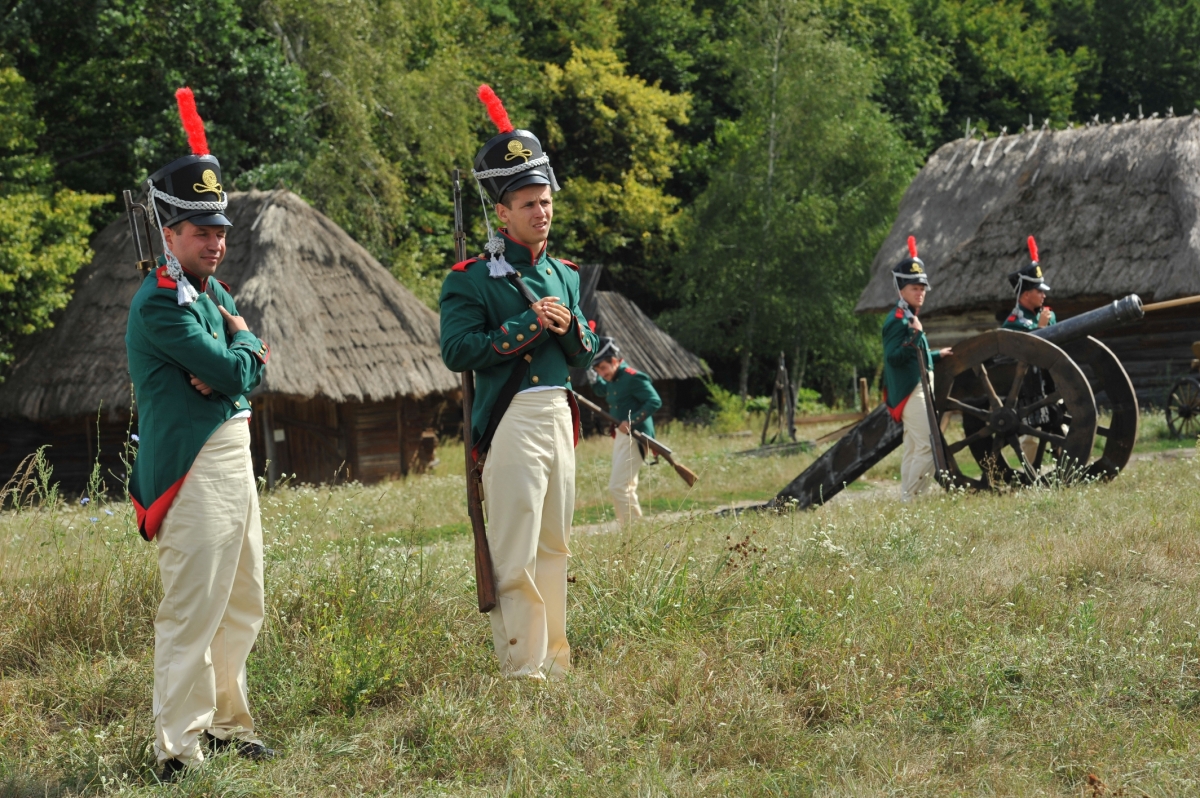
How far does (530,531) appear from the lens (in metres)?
4.14

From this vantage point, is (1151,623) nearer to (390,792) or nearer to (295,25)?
(390,792)

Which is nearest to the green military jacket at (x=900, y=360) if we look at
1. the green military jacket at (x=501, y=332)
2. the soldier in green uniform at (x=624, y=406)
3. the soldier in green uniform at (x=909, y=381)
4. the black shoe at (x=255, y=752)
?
the soldier in green uniform at (x=909, y=381)

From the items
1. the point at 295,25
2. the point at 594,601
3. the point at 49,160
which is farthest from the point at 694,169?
the point at 594,601

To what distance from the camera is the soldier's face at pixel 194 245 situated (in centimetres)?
379

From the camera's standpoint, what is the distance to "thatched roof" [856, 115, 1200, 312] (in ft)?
51.4

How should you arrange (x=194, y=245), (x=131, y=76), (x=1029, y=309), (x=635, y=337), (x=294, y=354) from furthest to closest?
(x=635, y=337) → (x=131, y=76) → (x=294, y=354) → (x=1029, y=309) → (x=194, y=245)

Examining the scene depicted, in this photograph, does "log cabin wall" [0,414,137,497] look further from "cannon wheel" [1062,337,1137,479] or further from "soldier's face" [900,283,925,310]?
"cannon wheel" [1062,337,1137,479]

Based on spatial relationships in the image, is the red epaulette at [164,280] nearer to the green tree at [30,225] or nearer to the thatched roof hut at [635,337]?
the green tree at [30,225]

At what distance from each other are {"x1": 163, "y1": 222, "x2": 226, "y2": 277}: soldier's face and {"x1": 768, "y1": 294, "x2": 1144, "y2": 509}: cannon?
4.52 metres

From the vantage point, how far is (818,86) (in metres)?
24.0

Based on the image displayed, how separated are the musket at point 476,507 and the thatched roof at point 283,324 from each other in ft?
30.5

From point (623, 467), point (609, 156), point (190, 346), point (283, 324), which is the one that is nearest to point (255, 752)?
point (190, 346)

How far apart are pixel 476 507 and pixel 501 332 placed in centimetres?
67

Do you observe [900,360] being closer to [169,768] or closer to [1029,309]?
[1029,309]
